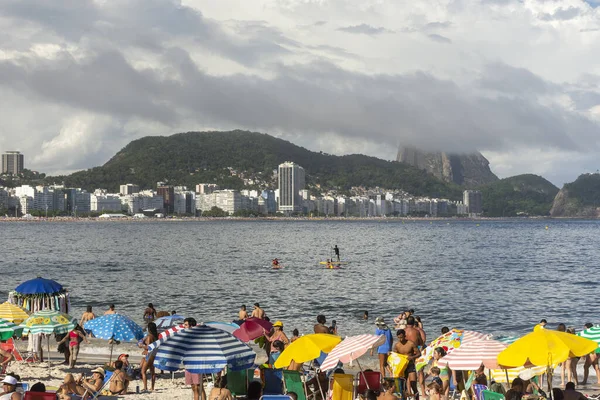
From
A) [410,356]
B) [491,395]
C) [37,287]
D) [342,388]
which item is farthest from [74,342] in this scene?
[491,395]

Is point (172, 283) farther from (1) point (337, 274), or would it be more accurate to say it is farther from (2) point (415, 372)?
(2) point (415, 372)

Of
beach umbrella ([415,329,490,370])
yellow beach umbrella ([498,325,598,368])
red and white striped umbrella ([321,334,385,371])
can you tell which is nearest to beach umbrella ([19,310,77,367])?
red and white striped umbrella ([321,334,385,371])

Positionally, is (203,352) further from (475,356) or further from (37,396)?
(475,356)

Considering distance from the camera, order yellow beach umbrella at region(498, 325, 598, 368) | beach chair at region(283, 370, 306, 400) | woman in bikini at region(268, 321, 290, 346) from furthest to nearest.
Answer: woman in bikini at region(268, 321, 290, 346), beach chair at region(283, 370, 306, 400), yellow beach umbrella at region(498, 325, 598, 368)

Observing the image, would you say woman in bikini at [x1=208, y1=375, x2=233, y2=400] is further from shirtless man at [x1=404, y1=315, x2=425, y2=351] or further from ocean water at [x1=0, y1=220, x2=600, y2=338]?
ocean water at [x1=0, y1=220, x2=600, y2=338]

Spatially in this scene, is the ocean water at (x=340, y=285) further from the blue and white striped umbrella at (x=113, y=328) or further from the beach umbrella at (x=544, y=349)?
the beach umbrella at (x=544, y=349)

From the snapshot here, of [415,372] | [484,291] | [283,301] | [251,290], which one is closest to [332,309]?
[283,301]
